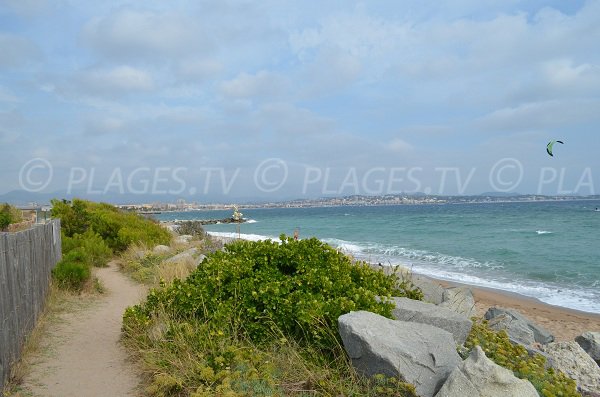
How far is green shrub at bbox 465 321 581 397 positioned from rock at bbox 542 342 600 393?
1.09m

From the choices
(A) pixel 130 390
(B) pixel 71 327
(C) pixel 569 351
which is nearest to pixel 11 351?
(A) pixel 130 390

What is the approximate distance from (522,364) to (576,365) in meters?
2.40

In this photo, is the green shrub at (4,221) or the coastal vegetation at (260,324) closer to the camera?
the coastal vegetation at (260,324)

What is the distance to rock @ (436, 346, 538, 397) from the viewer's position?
3664 millimetres

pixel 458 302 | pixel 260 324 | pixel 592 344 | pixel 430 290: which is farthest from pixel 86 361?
pixel 592 344

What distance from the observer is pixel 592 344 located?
311 inches

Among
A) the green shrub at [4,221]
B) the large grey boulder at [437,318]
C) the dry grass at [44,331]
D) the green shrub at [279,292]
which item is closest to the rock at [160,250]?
the dry grass at [44,331]

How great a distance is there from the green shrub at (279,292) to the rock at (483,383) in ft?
4.92

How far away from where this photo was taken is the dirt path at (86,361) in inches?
208

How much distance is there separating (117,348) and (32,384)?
4.66 feet

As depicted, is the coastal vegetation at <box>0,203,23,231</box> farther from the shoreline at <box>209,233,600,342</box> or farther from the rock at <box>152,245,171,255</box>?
the shoreline at <box>209,233,600,342</box>

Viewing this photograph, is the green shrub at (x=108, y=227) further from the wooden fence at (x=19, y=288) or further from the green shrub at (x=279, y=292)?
the green shrub at (x=279, y=292)

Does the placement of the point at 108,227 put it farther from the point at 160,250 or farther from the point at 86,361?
the point at 86,361

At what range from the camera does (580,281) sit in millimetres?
17062
